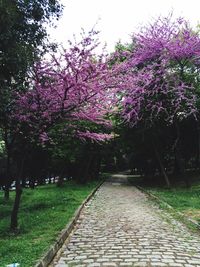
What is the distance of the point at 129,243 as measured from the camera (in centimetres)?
920

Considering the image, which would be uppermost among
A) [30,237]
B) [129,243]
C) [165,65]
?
[165,65]

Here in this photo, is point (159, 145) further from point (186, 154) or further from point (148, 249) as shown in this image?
point (148, 249)

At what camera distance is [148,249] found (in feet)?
27.9

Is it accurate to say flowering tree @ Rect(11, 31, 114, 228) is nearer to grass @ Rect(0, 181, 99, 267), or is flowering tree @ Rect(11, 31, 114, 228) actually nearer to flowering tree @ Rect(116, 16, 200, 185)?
grass @ Rect(0, 181, 99, 267)

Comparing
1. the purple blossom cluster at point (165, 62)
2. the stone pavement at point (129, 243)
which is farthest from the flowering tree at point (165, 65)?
the stone pavement at point (129, 243)

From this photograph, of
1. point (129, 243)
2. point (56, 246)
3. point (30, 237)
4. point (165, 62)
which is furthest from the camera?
point (165, 62)

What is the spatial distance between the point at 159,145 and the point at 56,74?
1019 inches

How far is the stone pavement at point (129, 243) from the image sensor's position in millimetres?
7551

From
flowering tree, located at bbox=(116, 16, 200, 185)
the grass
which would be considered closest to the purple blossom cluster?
flowering tree, located at bbox=(116, 16, 200, 185)

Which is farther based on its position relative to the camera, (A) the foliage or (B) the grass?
(A) the foliage

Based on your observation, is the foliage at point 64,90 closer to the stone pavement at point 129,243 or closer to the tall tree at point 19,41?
the tall tree at point 19,41

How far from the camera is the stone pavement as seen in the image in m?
7.55

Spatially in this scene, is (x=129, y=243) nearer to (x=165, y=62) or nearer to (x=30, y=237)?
(x=30, y=237)

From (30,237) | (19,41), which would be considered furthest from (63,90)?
(30,237)
